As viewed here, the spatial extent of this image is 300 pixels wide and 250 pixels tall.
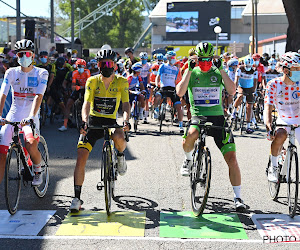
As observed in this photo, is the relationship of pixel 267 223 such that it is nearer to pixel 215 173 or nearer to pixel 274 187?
pixel 274 187

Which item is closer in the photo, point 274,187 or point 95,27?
point 274,187

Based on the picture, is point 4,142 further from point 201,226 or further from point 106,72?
point 201,226

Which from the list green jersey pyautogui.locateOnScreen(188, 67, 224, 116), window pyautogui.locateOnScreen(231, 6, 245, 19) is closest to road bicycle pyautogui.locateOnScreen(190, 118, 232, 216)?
green jersey pyautogui.locateOnScreen(188, 67, 224, 116)

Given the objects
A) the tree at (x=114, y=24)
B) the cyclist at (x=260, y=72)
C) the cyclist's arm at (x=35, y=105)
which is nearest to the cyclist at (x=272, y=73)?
the cyclist at (x=260, y=72)

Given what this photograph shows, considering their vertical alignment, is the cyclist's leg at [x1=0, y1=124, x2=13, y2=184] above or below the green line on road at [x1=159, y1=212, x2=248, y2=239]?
above

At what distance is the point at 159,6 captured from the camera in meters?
89.5

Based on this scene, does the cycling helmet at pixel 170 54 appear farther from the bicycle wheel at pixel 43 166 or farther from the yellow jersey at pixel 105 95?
the yellow jersey at pixel 105 95

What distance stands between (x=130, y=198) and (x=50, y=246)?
7.48ft

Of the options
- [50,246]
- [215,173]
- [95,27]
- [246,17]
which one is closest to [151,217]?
[50,246]

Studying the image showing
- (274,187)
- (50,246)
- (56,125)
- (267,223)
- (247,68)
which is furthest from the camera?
(56,125)

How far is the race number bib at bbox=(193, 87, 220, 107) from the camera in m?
7.51

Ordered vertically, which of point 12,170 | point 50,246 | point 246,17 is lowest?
point 50,246

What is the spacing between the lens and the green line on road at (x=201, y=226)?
20.7 feet

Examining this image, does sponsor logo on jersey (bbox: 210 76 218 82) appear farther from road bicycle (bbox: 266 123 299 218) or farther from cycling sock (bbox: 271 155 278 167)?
cycling sock (bbox: 271 155 278 167)
